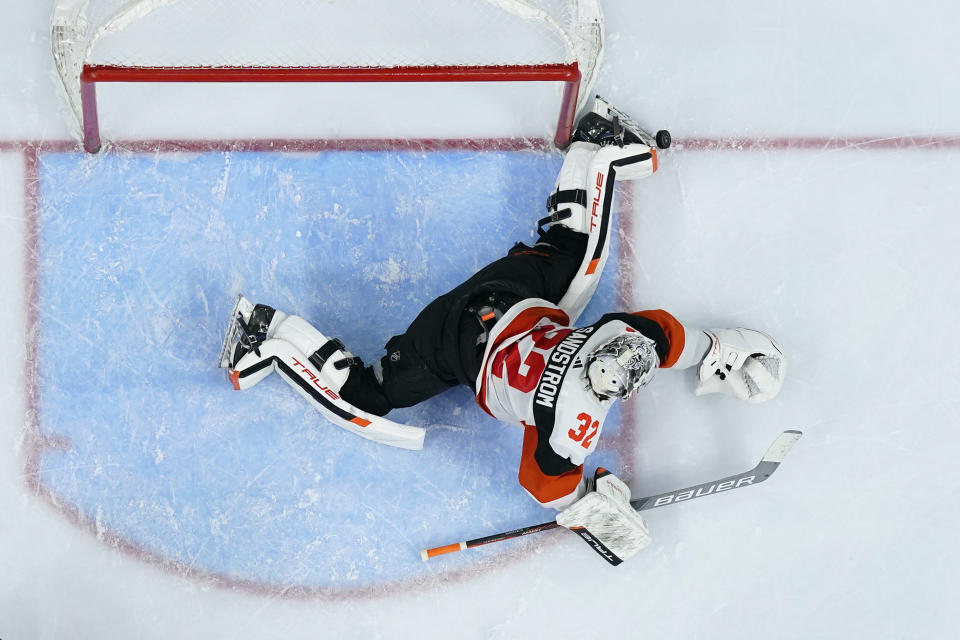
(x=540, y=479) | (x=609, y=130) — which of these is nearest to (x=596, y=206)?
(x=609, y=130)

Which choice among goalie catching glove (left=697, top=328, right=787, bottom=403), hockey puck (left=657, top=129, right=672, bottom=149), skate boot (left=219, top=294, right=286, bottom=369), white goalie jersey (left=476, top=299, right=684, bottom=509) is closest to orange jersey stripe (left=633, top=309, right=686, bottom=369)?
white goalie jersey (left=476, top=299, right=684, bottom=509)

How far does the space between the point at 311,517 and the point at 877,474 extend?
1.84 meters

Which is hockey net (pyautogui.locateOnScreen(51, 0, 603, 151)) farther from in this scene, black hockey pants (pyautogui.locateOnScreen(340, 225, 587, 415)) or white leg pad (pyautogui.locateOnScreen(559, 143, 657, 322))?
black hockey pants (pyautogui.locateOnScreen(340, 225, 587, 415))

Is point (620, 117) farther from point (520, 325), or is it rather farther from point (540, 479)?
point (540, 479)

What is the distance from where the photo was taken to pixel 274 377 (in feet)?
10.00

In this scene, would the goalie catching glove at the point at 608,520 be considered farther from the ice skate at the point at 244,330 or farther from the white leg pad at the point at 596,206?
the ice skate at the point at 244,330

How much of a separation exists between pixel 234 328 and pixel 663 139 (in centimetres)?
145

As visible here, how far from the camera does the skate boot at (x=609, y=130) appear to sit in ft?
9.85

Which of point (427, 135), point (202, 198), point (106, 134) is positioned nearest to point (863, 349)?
point (427, 135)

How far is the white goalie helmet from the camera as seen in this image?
2.23m

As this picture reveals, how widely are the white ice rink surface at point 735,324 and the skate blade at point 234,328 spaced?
62 cm

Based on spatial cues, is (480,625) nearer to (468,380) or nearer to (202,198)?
(468,380)

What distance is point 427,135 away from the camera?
10.3ft

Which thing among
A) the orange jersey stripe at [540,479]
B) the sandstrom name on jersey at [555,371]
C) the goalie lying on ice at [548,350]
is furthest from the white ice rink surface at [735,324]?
the sandstrom name on jersey at [555,371]
